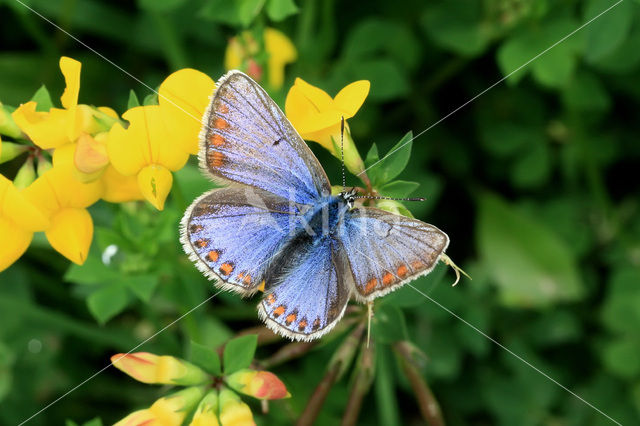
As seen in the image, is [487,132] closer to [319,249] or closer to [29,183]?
[319,249]

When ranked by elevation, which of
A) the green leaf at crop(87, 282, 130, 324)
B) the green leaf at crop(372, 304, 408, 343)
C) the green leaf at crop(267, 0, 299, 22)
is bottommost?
the green leaf at crop(87, 282, 130, 324)

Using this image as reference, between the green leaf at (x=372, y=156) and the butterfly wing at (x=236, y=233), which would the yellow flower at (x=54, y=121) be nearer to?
the butterfly wing at (x=236, y=233)

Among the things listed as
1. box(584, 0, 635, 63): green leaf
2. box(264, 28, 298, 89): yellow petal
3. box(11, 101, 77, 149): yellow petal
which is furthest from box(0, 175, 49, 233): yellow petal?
box(584, 0, 635, 63): green leaf

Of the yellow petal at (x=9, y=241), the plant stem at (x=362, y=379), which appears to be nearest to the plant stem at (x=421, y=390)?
the plant stem at (x=362, y=379)

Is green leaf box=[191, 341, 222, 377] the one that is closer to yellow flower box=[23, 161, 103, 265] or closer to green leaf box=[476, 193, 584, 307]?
yellow flower box=[23, 161, 103, 265]

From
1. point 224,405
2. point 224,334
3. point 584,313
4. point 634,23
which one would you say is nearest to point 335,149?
point 224,405

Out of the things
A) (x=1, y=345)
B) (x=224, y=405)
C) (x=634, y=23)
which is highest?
(x=634, y=23)

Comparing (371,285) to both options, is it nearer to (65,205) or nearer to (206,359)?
(206,359)
